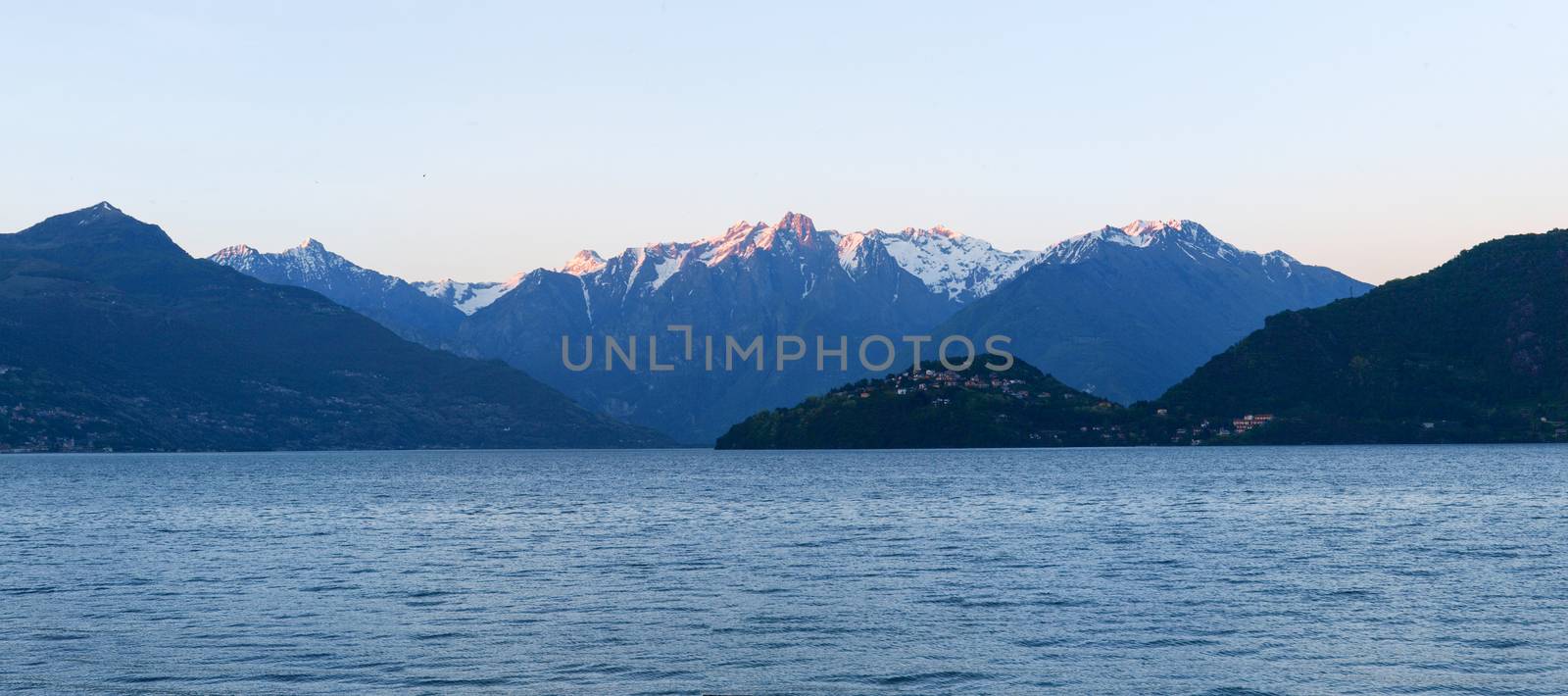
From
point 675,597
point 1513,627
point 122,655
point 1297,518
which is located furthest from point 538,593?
point 1297,518

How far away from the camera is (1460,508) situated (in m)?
125

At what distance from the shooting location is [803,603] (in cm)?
6391

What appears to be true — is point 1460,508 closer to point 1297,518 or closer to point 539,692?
point 1297,518

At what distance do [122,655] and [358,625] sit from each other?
30.2ft

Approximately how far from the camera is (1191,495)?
505 feet

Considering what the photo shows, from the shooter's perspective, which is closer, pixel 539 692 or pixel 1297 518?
pixel 539 692

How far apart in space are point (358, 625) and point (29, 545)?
56.4 m

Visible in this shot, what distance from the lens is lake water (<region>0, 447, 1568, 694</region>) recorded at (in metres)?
46.4

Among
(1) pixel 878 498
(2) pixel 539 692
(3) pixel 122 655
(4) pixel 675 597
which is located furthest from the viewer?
(1) pixel 878 498

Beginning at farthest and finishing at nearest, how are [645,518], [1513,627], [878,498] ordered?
[878,498], [645,518], [1513,627]

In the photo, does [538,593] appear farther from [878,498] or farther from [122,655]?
[878,498]

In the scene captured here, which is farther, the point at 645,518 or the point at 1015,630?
the point at 645,518

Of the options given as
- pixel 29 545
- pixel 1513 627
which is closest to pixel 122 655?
pixel 1513 627

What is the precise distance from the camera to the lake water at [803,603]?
4638 centimetres
